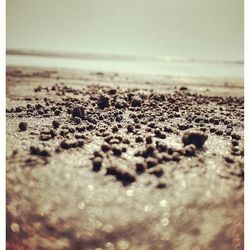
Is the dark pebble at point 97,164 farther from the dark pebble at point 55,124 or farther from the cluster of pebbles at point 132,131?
the dark pebble at point 55,124

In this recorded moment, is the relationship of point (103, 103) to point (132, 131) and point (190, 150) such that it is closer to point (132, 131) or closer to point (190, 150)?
point (132, 131)

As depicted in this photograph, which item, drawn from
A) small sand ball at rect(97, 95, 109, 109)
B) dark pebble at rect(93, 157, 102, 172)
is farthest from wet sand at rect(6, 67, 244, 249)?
small sand ball at rect(97, 95, 109, 109)

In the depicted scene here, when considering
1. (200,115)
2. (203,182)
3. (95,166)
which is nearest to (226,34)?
(200,115)

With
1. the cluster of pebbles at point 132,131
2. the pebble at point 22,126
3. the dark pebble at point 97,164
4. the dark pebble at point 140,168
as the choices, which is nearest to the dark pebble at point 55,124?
the cluster of pebbles at point 132,131

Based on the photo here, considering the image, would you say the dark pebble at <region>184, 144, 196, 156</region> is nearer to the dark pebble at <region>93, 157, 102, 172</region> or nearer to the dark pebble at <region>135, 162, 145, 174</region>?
the dark pebble at <region>135, 162, 145, 174</region>

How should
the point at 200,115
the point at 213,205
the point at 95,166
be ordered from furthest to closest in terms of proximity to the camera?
1. the point at 200,115
2. the point at 95,166
3. the point at 213,205

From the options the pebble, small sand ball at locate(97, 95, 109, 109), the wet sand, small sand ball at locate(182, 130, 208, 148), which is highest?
small sand ball at locate(97, 95, 109, 109)
